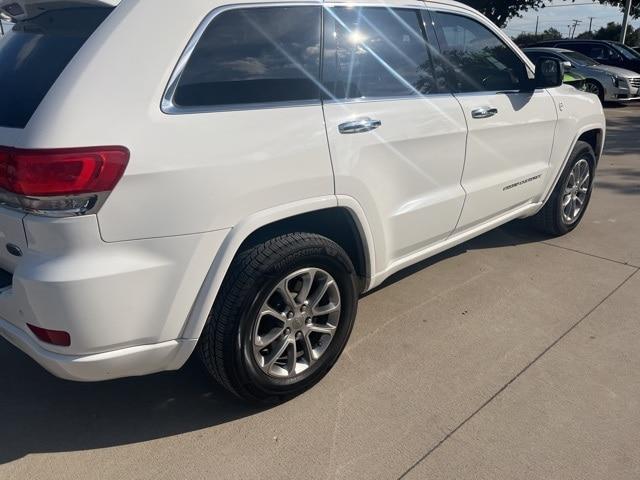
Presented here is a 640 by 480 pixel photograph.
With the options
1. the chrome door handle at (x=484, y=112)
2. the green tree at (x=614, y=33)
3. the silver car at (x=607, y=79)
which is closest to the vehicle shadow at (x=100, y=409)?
the chrome door handle at (x=484, y=112)

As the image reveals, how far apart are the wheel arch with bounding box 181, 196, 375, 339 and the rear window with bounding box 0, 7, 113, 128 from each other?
2.79 feet

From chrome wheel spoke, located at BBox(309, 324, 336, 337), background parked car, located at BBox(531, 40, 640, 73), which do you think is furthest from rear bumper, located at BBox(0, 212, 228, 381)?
background parked car, located at BBox(531, 40, 640, 73)

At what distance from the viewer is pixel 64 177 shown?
185 cm

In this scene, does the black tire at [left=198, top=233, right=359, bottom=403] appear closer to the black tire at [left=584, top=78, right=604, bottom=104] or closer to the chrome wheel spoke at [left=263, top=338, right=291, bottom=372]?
the chrome wheel spoke at [left=263, top=338, right=291, bottom=372]

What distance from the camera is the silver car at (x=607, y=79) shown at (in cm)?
1334

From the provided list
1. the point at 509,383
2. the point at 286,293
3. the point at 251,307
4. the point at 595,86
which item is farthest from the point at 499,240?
the point at 595,86

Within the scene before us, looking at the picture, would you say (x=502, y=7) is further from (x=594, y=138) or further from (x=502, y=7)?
(x=594, y=138)

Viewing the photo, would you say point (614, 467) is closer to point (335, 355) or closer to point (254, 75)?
point (335, 355)

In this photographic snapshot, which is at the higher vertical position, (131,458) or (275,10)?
(275,10)

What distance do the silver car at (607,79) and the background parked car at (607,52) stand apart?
91 cm

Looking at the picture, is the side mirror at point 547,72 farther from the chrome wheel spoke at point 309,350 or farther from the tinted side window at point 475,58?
the chrome wheel spoke at point 309,350

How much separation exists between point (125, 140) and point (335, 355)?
4.83 feet

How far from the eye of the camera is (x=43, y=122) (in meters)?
1.87

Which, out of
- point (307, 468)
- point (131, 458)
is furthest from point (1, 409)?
point (307, 468)
